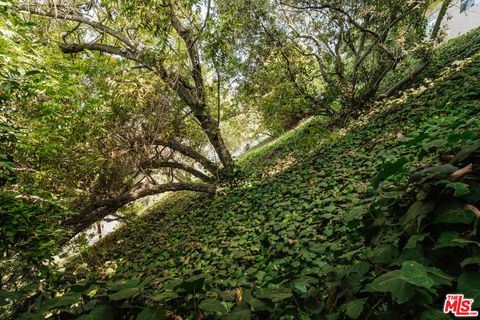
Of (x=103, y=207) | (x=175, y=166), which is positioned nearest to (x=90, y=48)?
(x=175, y=166)

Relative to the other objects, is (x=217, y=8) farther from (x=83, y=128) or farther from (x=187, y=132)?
(x=83, y=128)

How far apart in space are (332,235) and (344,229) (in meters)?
0.22

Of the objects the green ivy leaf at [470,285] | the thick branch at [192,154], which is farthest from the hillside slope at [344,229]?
the thick branch at [192,154]

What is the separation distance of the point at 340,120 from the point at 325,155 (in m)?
2.07

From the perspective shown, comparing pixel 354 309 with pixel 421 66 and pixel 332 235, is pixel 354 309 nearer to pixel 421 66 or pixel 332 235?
pixel 332 235

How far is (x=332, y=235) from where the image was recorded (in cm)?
410

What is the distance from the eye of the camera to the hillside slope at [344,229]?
128 centimetres

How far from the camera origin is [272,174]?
351 inches

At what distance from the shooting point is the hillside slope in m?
1.28

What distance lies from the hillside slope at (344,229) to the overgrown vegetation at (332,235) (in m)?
0.01

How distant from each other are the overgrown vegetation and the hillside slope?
0.04 ft

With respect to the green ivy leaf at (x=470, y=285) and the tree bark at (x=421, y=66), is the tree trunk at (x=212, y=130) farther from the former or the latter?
the green ivy leaf at (x=470, y=285)

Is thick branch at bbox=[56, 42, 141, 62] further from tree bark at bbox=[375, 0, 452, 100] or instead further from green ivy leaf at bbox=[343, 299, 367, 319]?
tree bark at bbox=[375, 0, 452, 100]

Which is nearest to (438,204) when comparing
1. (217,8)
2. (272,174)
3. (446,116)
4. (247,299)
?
(247,299)
